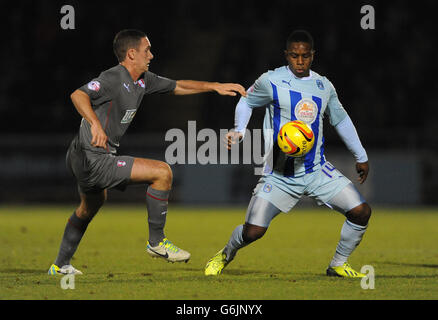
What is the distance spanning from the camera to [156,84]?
729 centimetres

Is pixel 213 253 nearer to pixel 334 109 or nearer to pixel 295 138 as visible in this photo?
pixel 334 109

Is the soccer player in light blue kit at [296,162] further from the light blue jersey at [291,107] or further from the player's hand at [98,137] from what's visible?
the player's hand at [98,137]

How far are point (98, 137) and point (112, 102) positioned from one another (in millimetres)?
615

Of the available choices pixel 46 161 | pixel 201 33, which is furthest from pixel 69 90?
pixel 201 33

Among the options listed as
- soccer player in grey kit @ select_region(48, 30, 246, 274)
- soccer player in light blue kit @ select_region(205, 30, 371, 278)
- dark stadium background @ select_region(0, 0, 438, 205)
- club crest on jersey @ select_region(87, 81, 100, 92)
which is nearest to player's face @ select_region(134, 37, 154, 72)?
soccer player in grey kit @ select_region(48, 30, 246, 274)

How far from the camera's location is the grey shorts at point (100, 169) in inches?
266

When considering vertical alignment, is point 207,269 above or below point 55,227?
above

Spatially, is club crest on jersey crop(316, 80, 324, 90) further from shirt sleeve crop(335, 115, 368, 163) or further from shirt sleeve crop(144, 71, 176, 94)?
shirt sleeve crop(144, 71, 176, 94)

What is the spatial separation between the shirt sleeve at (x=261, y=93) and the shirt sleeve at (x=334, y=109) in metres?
0.53

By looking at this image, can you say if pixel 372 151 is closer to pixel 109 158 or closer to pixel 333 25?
pixel 333 25

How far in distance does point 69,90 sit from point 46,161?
346cm

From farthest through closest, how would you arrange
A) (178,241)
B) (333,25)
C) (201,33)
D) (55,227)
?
(201,33) → (333,25) → (55,227) → (178,241)

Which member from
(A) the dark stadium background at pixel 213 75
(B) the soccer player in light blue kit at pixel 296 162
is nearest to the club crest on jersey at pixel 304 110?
(B) the soccer player in light blue kit at pixel 296 162

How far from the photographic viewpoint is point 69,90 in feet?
70.0
